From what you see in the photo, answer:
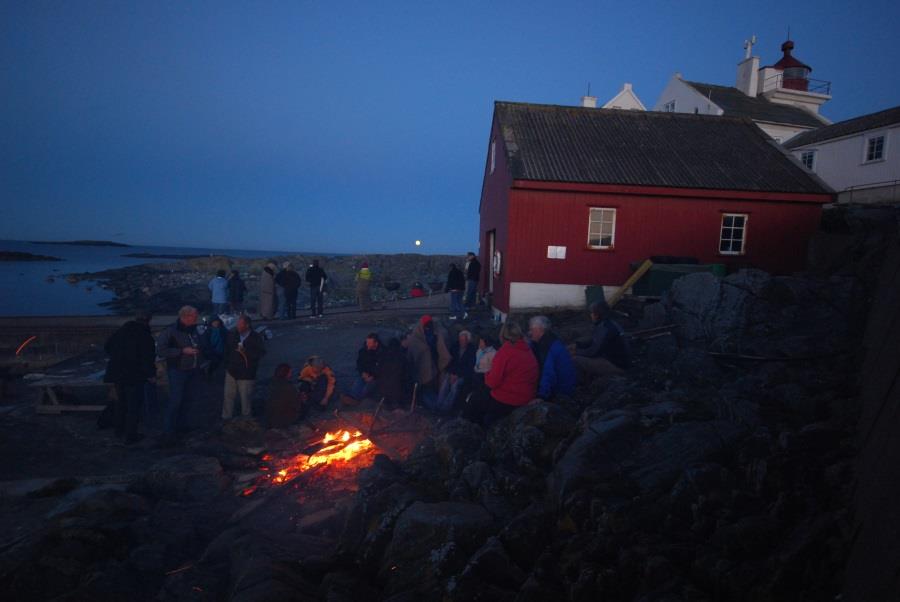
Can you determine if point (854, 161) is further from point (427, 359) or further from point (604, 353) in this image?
point (427, 359)

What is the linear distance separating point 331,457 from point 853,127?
106ft

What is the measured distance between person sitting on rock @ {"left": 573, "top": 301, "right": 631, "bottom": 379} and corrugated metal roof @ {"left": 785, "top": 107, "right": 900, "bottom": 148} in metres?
26.2

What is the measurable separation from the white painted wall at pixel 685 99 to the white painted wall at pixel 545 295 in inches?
974

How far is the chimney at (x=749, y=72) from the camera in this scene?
1464 inches

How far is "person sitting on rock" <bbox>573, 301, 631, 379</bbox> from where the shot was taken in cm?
798

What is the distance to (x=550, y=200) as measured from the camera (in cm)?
1471

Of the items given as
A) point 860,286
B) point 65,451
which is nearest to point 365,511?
point 65,451

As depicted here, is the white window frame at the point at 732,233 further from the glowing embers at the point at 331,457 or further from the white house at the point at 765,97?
the white house at the point at 765,97

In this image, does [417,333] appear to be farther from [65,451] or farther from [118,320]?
[118,320]

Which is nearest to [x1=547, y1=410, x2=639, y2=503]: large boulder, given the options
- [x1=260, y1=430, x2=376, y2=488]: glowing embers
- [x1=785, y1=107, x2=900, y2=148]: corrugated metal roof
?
[x1=260, y1=430, x2=376, y2=488]: glowing embers

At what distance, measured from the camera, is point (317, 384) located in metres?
9.47

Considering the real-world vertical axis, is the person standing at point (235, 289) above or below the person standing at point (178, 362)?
above

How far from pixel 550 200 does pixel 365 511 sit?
37.7 ft

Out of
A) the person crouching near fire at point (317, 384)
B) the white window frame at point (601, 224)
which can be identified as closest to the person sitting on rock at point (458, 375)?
the person crouching near fire at point (317, 384)
